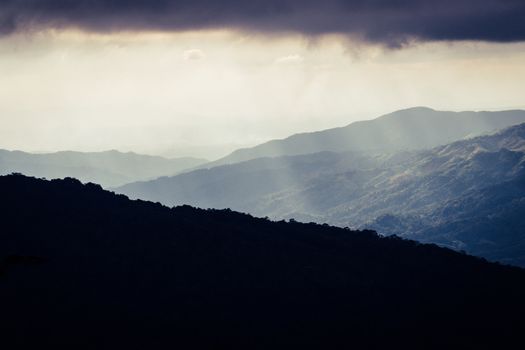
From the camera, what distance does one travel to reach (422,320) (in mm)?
190500

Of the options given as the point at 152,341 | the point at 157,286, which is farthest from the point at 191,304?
the point at 152,341

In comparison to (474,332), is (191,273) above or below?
above

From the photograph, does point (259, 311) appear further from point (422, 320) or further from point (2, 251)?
point (2, 251)

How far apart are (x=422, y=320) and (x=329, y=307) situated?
20.1m

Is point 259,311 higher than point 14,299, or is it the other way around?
point 14,299

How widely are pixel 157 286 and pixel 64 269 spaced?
19.8 meters

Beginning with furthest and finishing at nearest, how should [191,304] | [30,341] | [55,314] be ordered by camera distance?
[191,304]
[55,314]
[30,341]

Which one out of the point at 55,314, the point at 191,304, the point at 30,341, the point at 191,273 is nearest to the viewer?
the point at 30,341

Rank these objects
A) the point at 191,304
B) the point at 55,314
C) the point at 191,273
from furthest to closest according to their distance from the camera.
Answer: the point at 191,273 < the point at 191,304 < the point at 55,314

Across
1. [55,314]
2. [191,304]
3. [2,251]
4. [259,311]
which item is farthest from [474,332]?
[2,251]

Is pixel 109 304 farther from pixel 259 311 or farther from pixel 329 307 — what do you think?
pixel 329 307

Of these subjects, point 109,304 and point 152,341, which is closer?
point 152,341

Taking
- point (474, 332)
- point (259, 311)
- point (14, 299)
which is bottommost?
point (474, 332)

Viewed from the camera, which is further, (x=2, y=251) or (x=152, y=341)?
(x=2, y=251)
